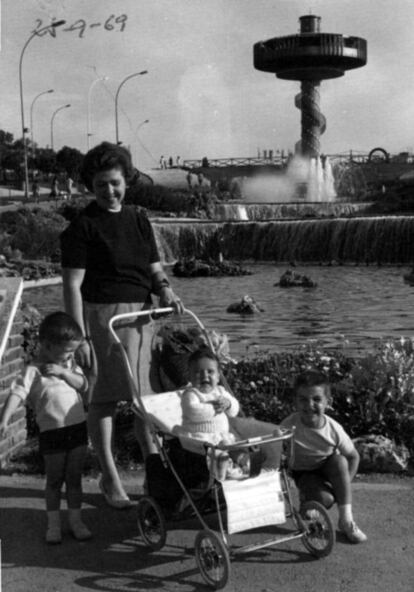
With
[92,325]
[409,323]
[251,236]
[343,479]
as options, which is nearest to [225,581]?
[343,479]

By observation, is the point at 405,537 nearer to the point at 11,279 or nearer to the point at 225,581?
the point at 225,581

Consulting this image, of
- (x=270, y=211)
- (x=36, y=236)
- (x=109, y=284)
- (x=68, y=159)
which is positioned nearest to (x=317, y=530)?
(x=109, y=284)

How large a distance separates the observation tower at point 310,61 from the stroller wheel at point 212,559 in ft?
287


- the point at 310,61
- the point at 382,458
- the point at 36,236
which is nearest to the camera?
the point at 382,458

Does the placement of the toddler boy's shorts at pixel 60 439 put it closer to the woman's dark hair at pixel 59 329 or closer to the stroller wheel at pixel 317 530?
the woman's dark hair at pixel 59 329

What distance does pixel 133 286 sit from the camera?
5.20 meters

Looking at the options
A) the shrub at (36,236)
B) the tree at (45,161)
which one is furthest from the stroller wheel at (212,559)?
the tree at (45,161)

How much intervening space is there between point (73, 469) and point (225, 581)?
1.14m

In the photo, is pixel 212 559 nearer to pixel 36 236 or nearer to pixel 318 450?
pixel 318 450

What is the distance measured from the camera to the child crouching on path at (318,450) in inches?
187

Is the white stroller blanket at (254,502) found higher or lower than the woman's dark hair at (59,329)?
lower

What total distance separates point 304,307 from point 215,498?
14080 millimetres

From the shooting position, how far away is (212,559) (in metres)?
4.14

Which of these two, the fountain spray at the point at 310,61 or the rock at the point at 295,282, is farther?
the fountain spray at the point at 310,61
